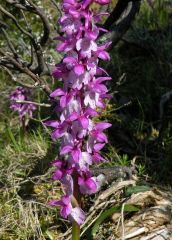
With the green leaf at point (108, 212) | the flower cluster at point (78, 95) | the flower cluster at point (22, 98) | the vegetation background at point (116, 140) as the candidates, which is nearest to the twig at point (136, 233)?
the green leaf at point (108, 212)

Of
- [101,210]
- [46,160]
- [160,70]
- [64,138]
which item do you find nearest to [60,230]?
[101,210]

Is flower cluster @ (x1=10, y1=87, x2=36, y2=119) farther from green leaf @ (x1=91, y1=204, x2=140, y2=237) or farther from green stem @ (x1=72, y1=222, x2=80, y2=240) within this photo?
green stem @ (x1=72, y1=222, x2=80, y2=240)

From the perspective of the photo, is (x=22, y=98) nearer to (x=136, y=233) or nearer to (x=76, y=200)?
(x=136, y=233)

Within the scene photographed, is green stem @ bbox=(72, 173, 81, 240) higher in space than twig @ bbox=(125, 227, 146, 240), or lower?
higher

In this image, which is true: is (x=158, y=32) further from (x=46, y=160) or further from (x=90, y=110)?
(x=90, y=110)

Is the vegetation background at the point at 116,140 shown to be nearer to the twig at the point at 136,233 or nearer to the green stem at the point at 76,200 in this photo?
the twig at the point at 136,233

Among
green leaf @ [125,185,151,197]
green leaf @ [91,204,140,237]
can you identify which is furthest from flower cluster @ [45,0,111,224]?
green leaf @ [125,185,151,197]
